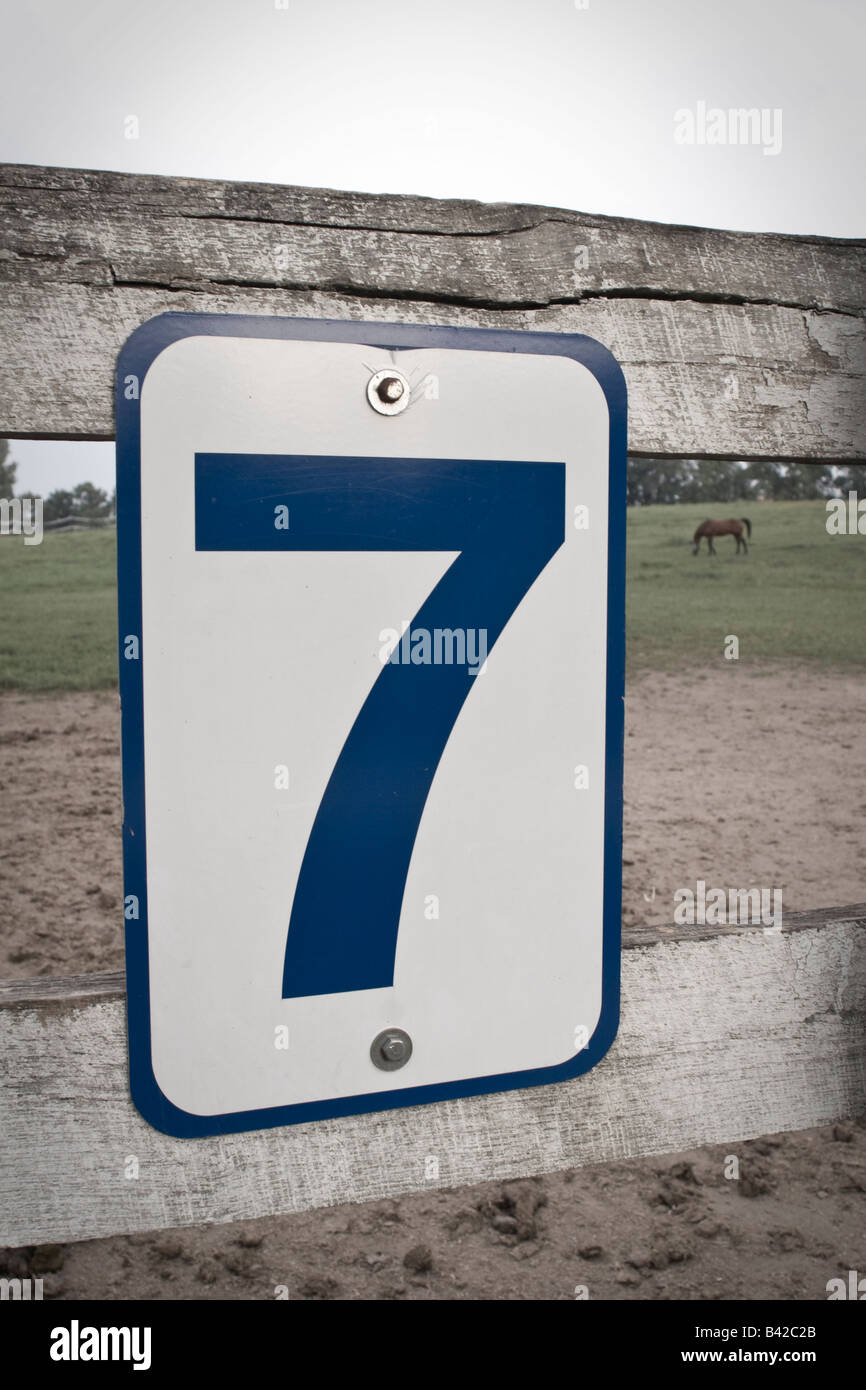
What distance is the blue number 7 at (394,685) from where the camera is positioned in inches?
37.1

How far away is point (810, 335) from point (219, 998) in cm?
92

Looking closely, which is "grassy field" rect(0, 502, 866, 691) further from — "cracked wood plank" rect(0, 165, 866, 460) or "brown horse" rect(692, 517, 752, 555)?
→ "cracked wood plank" rect(0, 165, 866, 460)

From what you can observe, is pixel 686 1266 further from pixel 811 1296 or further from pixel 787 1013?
pixel 787 1013

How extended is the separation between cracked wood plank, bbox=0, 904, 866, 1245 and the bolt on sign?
0.05 m

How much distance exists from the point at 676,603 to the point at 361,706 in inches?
406

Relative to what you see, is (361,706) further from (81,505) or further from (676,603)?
(81,505)

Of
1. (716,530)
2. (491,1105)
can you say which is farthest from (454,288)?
(716,530)

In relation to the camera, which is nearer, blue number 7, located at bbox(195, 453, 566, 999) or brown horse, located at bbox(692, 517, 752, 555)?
blue number 7, located at bbox(195, 453, 566, 999)

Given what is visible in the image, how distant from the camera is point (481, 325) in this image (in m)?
1.01

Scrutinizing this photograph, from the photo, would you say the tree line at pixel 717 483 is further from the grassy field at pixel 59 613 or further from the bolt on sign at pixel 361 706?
the bolt on sign at pixel 361 706

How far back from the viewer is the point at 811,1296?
6.15ft

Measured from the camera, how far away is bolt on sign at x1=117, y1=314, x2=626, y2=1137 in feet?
2.99

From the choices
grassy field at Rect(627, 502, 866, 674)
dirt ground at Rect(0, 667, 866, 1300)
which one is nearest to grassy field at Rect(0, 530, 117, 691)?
dirt ground at Rect(0, 667, 866, 1300)

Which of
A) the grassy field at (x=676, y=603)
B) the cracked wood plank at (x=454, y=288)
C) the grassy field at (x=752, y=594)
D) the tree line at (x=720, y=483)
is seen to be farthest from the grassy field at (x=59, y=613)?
the tree line at (x=720, y=483)
